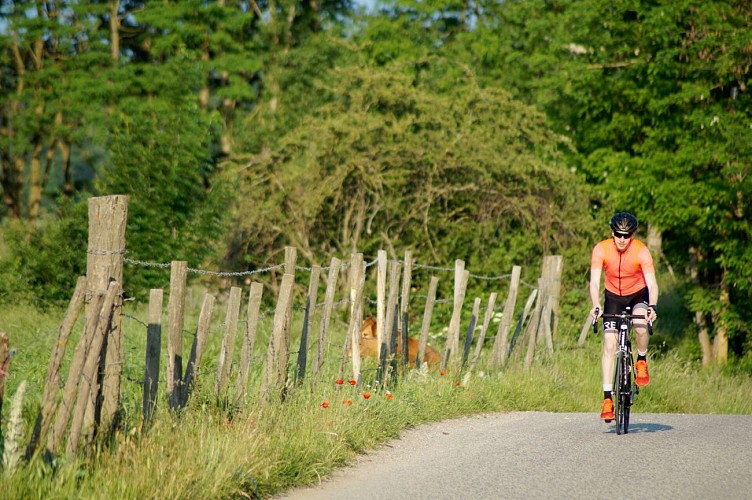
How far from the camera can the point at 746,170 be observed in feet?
71.5

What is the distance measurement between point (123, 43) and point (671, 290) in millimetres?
21080

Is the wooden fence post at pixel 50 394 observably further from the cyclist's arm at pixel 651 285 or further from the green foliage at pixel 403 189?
the green foliage at pixel 403 189

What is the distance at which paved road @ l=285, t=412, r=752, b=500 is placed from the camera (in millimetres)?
7488

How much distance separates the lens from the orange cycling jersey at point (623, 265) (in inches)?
408

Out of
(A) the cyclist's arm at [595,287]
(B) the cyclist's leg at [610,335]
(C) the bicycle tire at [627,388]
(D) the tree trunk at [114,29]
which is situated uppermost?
(D) the tree trunk at [114,29]

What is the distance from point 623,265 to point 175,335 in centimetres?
455

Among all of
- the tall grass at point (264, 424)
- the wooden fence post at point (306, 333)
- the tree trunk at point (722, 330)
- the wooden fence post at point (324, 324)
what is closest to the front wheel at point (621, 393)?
the tall grass at point (264, 424)

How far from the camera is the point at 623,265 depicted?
10414mm

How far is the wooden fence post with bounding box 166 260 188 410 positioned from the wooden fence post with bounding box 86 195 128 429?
0.76 metres

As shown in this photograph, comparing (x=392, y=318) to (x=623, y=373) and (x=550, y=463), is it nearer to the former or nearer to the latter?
(x=623, y=373)

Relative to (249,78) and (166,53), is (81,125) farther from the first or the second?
(249,78)

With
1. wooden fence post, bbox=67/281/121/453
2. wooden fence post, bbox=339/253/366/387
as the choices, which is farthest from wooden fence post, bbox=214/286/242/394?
wooden fence post, bbox=339/253/366/387

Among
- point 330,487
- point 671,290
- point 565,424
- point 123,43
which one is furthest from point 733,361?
point 123,43

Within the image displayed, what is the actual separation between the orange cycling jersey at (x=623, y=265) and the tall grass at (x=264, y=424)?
2227 mm
